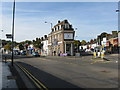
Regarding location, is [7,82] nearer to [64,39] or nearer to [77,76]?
[77,76]

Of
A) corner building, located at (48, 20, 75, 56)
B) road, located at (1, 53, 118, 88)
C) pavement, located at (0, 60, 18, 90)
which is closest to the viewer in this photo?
pavement, located at (0, 60, 18, 90)

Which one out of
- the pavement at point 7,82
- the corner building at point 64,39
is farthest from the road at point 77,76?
the corner building at point 64,39

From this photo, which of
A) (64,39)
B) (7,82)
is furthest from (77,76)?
(64,39)

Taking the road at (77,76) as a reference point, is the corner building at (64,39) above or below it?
above

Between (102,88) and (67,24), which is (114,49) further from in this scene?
(102,88)

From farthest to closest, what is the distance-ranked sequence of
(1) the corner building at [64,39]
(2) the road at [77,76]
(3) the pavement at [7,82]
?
(1) the corner building at [64,39], (2) the road at [77,76], (3) the pavement at [7,82]

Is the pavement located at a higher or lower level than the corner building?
lower

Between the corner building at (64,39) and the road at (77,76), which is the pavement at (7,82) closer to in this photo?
the road at (77,76)

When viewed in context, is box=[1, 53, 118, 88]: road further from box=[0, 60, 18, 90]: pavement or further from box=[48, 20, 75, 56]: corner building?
box=[48, 20, 75, 56]: corner building

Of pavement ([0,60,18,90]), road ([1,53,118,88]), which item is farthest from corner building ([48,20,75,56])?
pavement ([0,60,18,90])

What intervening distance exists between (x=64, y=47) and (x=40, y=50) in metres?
34.9

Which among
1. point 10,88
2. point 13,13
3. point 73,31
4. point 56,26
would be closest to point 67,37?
point 73,31

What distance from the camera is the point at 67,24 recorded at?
235 ft

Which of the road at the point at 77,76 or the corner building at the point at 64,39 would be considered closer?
the road at the point at 77,76
